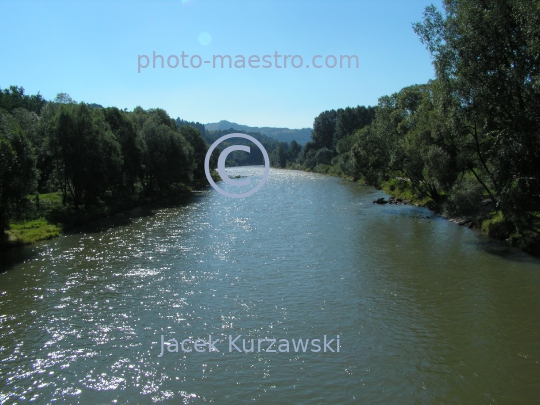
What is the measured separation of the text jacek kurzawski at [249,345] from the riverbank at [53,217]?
19773 millimetres

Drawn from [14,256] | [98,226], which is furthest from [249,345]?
[98,226]

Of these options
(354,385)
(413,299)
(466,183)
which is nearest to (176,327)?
(354,385)

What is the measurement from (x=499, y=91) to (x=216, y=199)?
130ft

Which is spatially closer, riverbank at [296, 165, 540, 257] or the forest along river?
the forest along river

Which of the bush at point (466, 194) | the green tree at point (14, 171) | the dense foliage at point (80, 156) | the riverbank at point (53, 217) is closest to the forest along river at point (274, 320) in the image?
the riverbank at point (53, 217)

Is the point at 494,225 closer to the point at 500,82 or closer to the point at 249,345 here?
the point at 500,82

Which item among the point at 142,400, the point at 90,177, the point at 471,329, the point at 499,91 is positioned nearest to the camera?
the point at 142,400

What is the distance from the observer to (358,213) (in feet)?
135

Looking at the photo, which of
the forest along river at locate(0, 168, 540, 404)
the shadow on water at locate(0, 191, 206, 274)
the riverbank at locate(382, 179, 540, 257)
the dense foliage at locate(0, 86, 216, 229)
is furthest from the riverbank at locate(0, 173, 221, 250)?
the riverbank at locate(382, 179, 540, 257)

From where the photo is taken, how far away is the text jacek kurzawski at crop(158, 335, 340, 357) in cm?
1322

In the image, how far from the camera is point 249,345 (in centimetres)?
1355

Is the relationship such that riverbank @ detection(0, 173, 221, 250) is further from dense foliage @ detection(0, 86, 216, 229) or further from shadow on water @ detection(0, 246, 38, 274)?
dense foliage @ detection(0, 86, 216, 229)

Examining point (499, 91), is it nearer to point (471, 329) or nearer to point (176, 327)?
point (471, 329)

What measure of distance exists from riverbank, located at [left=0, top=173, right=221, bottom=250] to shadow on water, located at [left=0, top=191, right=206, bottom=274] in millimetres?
461
